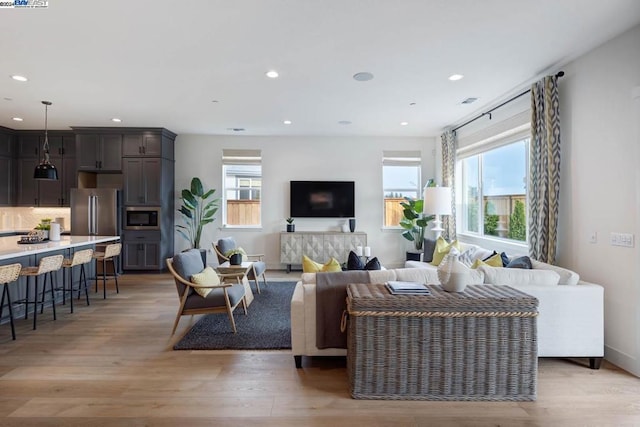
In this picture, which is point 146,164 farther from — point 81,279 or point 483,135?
point 483,135

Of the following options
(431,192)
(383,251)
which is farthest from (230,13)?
(383,251)

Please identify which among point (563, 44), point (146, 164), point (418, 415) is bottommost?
point (418, 415)

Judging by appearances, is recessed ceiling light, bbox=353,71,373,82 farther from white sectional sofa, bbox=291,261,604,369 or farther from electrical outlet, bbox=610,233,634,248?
electrical outlet, bbox=610,233,634,248

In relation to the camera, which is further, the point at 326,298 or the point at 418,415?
the point at 326,298

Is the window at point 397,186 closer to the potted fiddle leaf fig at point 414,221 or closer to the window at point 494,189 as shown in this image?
the potted fiddle leaf fig at point 414,221

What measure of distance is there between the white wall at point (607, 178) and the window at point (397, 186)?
12.1 ft

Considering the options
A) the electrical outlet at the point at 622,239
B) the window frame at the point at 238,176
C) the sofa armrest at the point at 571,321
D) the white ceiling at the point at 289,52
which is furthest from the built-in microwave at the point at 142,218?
the electrical outlet at the point at 622,239

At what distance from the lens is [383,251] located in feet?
23.4

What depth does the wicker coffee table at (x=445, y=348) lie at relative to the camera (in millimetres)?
2291

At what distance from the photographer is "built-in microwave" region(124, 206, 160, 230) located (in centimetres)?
647

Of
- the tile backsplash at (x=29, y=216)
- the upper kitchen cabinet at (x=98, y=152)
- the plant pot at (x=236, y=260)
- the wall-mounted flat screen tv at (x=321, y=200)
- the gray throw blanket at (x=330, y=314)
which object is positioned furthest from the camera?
the wall-mounted flat screen tv at (x=321, y=200)

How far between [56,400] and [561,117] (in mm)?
5345

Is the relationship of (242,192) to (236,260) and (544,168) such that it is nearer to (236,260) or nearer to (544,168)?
(236,260)

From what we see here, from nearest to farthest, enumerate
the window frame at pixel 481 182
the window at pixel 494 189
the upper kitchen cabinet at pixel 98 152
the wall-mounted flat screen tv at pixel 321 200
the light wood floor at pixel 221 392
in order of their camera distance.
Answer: the light wood floor at pixel 221 392, the window frame at pixel 481 182, the window at pixel 494 189, the upper kitchen cabinet at pixel 98 152, the wall-mounted flat screen tv at pixel 321 200
